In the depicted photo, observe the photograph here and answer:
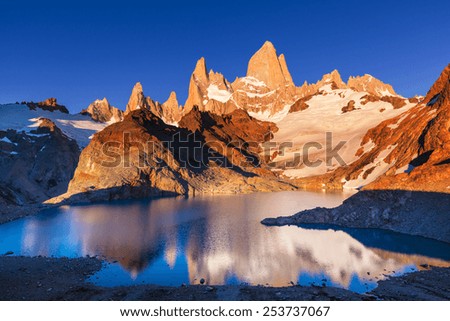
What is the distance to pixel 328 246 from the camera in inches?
1501

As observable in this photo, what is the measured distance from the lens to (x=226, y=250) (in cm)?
3669

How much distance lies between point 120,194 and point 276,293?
90.1m

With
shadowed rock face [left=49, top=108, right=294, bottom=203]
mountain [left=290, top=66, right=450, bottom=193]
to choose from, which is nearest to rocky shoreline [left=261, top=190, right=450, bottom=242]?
mountain [left=290, top=66, right=450, bottom=193]

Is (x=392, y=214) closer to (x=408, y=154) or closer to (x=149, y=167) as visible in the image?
(x=408, y=154)

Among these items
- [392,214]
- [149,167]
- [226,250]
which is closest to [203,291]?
[226,250]

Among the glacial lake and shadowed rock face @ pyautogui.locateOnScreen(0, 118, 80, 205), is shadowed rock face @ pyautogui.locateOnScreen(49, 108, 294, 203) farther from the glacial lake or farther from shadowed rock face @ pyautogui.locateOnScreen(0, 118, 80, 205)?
the glacial lake

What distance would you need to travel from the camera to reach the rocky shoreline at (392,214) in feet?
130

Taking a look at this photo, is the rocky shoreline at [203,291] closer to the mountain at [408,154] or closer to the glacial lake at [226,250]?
the glacial lake at [226,250]

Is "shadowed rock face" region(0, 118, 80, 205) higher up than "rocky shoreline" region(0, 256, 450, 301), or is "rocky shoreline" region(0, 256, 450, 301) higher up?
"shadowed rock face" region(0, 118, 80, 205)

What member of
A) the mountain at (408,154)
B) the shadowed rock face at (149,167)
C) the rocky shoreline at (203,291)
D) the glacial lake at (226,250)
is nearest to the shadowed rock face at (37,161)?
the shadowed rock face at (149,167)

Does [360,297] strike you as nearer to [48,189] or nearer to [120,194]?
[120,194]

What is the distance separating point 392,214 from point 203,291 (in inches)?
1318

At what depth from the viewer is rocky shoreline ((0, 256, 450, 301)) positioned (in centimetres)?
2092

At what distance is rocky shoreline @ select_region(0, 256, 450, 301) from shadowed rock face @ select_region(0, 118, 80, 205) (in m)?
92.4
